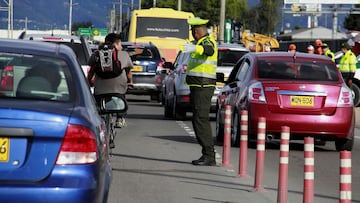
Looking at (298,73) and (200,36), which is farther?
(298,73)

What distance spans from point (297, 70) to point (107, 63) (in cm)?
358

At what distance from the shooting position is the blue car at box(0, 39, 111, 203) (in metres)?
6.94

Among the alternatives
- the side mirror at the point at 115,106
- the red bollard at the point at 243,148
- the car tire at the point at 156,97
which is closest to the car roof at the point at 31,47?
the side mirror at the point at 115,106

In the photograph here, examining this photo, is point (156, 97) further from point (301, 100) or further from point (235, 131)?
point (301, 100)

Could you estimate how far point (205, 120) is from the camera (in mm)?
14586

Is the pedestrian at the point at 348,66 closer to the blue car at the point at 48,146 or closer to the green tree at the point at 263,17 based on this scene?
the blue car at the point at 48,146

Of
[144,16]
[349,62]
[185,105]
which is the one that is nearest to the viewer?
[185,105]

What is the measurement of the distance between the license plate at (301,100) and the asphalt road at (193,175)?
0.79 meters

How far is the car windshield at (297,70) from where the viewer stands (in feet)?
55.9

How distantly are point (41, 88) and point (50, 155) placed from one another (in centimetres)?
75

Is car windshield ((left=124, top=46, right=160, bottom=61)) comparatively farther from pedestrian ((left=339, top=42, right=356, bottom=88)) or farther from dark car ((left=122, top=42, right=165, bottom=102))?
pedestrian ((left=339, top=42, right=356, bottom=88))

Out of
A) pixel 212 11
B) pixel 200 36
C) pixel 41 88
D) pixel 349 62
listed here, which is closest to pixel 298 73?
pixel 200 36

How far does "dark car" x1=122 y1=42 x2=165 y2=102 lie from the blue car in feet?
82.8

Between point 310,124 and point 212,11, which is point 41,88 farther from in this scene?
point 212,11
